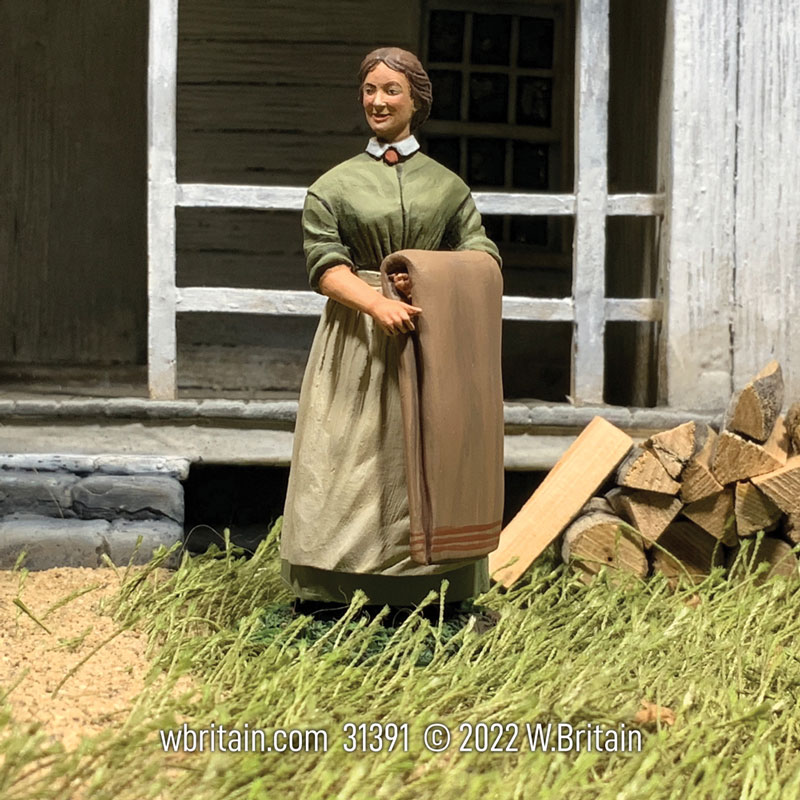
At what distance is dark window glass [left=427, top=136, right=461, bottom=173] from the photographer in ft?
23.2

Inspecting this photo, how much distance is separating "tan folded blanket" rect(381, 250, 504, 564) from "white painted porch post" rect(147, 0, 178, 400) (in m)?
1.85

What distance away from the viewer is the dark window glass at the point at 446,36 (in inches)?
272

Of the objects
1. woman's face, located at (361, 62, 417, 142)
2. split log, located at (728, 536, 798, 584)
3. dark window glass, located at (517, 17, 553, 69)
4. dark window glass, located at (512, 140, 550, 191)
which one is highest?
dark window glass, located at (517, 17, 553, 69)

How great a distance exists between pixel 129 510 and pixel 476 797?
2269 mm

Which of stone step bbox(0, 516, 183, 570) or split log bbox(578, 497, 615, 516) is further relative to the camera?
split log bbox(578, 497, 615, 516)

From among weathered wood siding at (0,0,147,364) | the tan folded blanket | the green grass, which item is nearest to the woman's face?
the tan folded blanket

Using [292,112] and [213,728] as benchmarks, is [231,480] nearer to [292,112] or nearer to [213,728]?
[213,728]

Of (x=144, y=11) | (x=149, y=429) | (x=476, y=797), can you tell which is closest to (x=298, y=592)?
(x=476, y=797)

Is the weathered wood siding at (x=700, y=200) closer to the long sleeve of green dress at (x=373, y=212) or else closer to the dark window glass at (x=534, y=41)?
the long sleeve of green dress at (x=373, y=212)

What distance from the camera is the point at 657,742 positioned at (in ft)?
8.26

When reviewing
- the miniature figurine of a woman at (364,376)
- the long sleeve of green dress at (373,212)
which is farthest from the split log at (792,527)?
the long sleeve of green dress at (373,212)

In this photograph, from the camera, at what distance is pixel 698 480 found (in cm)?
388

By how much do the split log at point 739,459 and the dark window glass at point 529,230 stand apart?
3566mm

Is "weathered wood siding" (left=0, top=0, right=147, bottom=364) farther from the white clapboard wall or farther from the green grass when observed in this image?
the green grass
